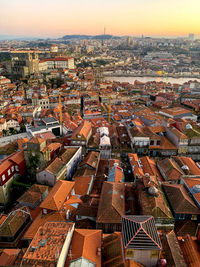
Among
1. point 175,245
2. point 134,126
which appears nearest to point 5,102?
point 134,126

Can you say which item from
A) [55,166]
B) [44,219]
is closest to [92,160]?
[55,166]

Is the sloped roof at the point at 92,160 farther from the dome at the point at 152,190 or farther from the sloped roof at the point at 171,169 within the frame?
the dome at the point at 152,190

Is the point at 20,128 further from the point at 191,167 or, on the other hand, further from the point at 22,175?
the point at 191,167

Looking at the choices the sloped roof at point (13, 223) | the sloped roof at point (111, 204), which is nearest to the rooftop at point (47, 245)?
the sloped roof at point (111, 204)

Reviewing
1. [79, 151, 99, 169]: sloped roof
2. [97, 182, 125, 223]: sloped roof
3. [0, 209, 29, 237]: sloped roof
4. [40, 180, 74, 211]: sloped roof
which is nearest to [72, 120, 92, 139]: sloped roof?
[79, 151, 99, 169]: sloped roof

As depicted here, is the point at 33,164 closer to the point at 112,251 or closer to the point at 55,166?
the point at 55,166

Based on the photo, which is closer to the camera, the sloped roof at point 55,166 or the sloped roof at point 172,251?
the sloped roof at point 172,251

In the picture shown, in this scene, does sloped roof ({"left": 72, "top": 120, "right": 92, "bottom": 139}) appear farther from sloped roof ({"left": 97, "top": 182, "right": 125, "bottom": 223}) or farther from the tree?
sloped roof ({"left": 97, "top": 182, "right": 125, "bottom": 223})
